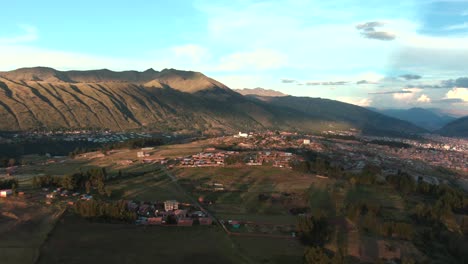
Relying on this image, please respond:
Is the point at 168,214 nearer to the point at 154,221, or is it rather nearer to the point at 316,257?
the point at 154,221

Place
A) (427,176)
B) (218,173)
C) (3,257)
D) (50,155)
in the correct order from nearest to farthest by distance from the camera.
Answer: (3,257), (218,173), (427,176), (50,155)

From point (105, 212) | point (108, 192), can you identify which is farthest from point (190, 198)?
point (105, 212)

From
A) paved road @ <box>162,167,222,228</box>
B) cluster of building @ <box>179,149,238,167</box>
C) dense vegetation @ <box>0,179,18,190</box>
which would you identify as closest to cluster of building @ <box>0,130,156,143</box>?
cluster of building @ <box>179,149,238,167</box>

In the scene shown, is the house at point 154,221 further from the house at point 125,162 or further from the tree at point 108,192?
the house at point 125,162

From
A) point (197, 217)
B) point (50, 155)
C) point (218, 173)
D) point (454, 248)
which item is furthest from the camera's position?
point (50, 155)

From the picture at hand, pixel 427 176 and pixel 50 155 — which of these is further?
pixel 50 155

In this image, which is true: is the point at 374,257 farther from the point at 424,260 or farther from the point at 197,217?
the point at 197,217

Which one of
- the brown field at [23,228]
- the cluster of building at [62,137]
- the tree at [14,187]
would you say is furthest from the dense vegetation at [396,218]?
the cluster of building at [62,137]

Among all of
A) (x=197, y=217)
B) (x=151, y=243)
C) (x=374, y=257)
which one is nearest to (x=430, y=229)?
(x=374, y=257)
